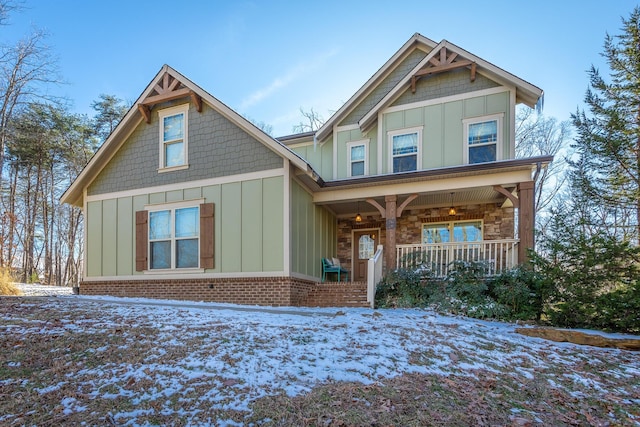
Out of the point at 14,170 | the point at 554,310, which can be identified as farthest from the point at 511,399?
the point at 14,170

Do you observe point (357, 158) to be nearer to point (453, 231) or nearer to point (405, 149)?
point (405, 149)

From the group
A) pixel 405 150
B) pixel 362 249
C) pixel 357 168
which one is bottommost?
pixel 362 249

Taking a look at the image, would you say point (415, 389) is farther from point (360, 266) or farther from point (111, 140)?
point (111, 140)

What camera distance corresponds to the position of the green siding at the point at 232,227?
30.1ft

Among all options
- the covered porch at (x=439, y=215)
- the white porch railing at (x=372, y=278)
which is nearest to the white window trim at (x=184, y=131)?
the covered porch at (x=439, y=215)

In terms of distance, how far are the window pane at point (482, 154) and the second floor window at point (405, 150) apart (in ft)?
4.79

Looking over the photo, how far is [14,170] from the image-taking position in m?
21.3

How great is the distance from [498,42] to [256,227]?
10.4 m

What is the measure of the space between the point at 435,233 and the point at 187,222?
7198mm

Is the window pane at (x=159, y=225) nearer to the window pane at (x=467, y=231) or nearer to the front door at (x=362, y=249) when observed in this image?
the front door at (x=362, y=249)

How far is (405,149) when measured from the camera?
11.2 meters

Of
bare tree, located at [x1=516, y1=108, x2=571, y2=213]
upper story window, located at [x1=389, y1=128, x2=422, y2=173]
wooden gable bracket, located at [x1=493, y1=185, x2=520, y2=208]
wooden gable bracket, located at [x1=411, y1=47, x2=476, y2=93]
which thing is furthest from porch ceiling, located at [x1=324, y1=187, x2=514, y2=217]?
bare tree, located at [x1=516, y1=108, x2=571, y2=213]

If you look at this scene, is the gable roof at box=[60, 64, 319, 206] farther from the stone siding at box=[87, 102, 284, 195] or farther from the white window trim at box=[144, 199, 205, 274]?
the white window trim at box=[144, 199, 205, 274]

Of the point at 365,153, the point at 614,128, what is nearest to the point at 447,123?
the point at 365,153
